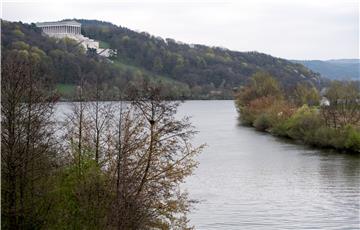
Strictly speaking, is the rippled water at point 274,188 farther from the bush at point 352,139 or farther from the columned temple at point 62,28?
the columned temple at point 62,28

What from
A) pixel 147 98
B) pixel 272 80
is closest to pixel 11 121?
pixel 147 98

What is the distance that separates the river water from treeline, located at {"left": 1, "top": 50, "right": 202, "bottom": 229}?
671 centimetres

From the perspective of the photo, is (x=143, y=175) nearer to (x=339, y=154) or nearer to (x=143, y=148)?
(x=143, y=148)

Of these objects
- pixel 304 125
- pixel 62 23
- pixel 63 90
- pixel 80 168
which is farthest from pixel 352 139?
pixel 62 23

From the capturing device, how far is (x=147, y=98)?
13117 mm

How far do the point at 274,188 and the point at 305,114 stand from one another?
2097 cm

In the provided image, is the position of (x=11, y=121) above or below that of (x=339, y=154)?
above

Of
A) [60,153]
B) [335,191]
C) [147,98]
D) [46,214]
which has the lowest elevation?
[335,191]

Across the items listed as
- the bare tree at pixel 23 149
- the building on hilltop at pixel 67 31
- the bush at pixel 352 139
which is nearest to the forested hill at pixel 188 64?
the building on hilltop at pixel 67 31

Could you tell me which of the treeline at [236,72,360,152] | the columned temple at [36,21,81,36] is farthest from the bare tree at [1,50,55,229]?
the columned temple at [36,21,81,36]

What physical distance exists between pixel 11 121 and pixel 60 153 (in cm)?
186

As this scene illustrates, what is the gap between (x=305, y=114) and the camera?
46.4m

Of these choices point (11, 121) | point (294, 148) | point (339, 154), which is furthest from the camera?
point (294, 148)

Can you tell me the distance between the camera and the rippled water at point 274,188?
2048 centimetres
